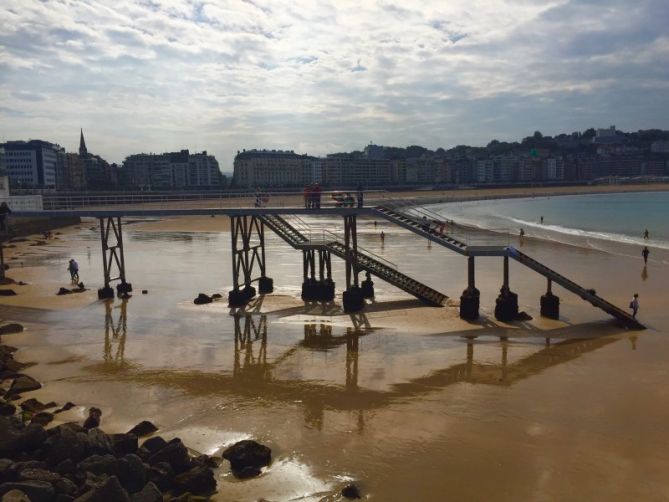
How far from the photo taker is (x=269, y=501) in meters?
9.72

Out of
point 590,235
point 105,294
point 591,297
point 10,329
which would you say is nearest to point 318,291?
point 105,294

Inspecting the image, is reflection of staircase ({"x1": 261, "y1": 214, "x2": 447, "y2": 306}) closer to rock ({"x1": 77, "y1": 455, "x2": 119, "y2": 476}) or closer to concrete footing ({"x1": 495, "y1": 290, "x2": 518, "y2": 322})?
concrete footing ({"x1": 495, "y1": 290, "x2": 518, "y2": 322})

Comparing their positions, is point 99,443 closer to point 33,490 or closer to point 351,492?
point 33,490

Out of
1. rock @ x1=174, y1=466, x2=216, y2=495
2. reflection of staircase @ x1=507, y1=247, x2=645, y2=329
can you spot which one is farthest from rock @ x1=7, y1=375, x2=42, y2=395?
reflection of staircase @ x1=507, y1=247, x2=645, y2=329

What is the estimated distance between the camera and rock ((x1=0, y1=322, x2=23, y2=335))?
2023cm

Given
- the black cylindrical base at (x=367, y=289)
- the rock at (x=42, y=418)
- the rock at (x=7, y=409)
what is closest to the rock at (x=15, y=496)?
the rock at (x=42, y=418)

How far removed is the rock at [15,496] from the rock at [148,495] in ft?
4.81

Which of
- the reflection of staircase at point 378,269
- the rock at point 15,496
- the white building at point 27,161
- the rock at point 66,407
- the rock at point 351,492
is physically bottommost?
the rock at point 351,492

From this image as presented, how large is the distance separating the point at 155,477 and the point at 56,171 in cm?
17878

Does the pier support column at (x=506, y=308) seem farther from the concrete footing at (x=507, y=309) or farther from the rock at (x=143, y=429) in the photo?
the rock at (x=143, y=429)

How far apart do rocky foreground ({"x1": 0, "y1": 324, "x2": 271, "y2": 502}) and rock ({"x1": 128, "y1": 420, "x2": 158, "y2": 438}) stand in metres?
0.03

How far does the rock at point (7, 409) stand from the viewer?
40.8 ft

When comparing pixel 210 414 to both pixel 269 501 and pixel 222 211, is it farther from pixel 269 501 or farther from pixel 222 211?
pixel 222 211

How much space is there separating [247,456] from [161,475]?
5.11 ft
